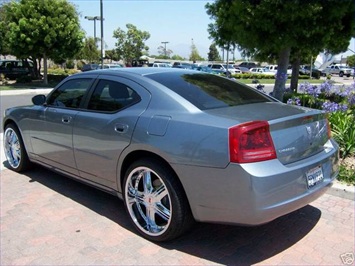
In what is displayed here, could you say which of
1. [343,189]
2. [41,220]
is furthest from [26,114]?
[343,189]

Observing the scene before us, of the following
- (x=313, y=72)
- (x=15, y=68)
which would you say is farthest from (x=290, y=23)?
(x=313, y=72)

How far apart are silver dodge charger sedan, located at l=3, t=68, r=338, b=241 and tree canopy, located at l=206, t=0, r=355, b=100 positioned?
4.78 metres

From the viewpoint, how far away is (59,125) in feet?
14.6

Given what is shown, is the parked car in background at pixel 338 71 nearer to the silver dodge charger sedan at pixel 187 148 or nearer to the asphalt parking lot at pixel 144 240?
the asphalt parking lot at pixel 144 240

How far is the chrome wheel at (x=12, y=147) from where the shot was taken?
18.1 ft

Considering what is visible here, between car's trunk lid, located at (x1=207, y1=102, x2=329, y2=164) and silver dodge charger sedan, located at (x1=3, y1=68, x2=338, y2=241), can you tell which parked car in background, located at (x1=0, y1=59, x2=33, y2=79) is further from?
car's trunk lid, located at (x1=207, y1=102, x2=329, y2=164)

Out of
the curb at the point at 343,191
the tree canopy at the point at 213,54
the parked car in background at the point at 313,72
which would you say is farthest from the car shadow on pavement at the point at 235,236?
the tree canopy at the point at 213,54

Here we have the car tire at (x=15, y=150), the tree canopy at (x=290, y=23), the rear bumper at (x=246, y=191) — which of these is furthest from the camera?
the tree canopy at (x=290, y=23)

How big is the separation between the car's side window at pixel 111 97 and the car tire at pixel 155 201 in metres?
0.67

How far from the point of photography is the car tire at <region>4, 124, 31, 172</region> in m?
5.41

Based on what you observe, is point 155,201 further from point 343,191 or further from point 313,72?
point 313,72

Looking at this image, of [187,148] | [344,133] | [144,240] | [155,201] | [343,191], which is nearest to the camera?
[187,148]

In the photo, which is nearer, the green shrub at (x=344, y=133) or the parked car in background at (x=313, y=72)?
the green shrub at (x=344, y=133)

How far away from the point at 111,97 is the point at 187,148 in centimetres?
132
